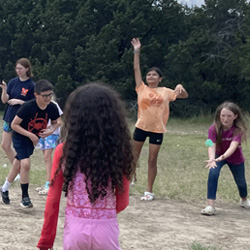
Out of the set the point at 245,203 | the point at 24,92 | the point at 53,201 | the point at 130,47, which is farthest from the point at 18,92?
the point at 130,47

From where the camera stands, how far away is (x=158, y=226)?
606cm

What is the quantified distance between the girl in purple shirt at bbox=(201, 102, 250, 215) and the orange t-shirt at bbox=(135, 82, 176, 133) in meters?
0.83

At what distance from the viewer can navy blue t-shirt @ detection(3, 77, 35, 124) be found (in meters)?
7.39

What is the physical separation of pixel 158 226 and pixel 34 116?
1.87 m

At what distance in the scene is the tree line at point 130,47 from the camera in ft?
108

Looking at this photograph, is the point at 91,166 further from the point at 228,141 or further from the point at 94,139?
the point at 228,141

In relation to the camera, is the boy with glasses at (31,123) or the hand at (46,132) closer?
the boy with glasses at (31,123)

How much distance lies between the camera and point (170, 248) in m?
5.21

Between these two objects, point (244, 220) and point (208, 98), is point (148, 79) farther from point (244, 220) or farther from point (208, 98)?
point (208, 98)

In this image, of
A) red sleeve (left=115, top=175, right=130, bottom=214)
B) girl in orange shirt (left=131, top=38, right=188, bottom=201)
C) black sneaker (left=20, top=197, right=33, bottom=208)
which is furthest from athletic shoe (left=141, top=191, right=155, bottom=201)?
red sleeve (left=115, top=175, right=130, bottom=214)

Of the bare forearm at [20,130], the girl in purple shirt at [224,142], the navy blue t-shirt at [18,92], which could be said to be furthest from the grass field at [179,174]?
the bare forearm at [20,130]

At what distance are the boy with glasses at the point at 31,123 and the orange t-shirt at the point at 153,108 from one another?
1.46 meters

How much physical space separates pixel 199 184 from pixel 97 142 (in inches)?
250

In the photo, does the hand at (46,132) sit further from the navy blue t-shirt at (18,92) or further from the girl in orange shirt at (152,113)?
the girl in orange shirt at (152,113)
